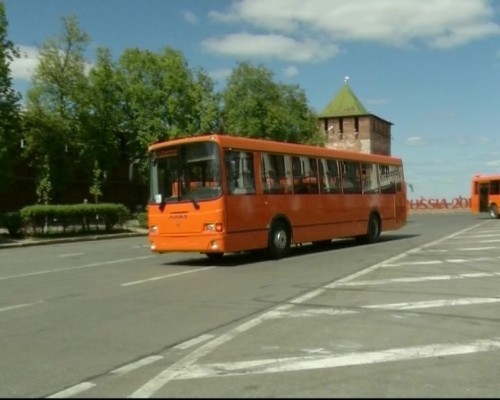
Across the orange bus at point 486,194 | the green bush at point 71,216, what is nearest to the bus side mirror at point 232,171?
the green bush at point 71,216

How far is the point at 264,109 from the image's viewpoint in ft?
206

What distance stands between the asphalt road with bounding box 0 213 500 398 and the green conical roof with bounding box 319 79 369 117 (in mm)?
95502

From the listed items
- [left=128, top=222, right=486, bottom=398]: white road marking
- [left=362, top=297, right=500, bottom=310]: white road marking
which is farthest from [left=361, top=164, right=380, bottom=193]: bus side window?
[left=362, top=297, right=500, bottom=310]: white road marking

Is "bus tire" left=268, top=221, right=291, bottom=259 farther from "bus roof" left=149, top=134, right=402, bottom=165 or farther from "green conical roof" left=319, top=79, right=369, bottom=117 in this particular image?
"green conical roof" left=319, top=79, right=369, bottom=117

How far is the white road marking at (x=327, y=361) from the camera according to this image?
6.24m

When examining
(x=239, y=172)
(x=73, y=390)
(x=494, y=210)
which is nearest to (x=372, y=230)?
(x=239, y=172)

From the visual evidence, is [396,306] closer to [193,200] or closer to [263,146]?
[193,200]

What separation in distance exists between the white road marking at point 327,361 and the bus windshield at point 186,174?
933 centimetres

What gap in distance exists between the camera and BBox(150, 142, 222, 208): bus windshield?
1603cm

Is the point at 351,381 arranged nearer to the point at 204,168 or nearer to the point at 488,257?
the point at 204,168

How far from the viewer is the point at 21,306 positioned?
10562 millimetres

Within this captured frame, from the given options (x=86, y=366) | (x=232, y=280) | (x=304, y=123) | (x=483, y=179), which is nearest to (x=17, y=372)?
(x=86, y=366)

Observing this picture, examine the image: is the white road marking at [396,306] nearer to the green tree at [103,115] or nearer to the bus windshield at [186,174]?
the bus windshield at [186,174]

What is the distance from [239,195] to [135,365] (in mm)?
9981
